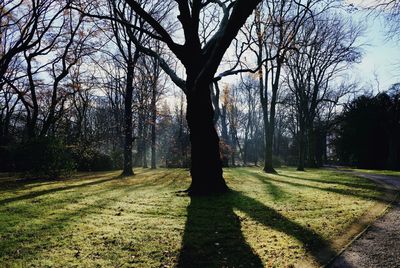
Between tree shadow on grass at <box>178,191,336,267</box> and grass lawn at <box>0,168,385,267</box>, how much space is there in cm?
1

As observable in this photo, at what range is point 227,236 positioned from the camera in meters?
5.38

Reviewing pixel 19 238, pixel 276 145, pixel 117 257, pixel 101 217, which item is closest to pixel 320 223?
pixel 117 257

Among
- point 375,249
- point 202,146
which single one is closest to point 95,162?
point 202,146

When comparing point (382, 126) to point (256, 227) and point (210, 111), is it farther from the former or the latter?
point (256, 227)

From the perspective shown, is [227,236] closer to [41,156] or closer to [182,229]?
[182,229]

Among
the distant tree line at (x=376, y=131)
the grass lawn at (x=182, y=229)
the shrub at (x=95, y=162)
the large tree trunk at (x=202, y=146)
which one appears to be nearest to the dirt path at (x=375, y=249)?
the grass lawn at (x=182, y=229)

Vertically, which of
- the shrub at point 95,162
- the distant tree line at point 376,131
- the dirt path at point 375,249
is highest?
the distant tree line at point 376,131

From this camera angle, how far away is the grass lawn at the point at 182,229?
174 inches

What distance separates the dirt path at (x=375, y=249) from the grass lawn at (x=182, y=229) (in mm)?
234

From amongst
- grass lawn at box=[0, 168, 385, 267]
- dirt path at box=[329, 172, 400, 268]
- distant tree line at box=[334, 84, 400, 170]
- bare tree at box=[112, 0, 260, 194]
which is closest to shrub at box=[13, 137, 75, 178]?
grass lawn at box=[0, 168, 385, 267]

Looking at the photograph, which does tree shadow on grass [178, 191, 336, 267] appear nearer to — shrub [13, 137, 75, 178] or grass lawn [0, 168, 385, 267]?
grass lawn [0, 168, 385, 267]

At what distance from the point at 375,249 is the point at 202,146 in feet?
18.5

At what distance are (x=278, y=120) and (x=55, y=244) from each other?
55.7m

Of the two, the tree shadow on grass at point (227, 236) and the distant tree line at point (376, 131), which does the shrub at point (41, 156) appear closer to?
the tree shadow on grass at point (227, 236)
